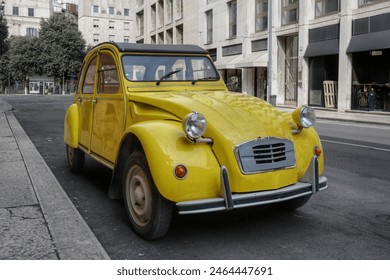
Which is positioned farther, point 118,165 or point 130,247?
point 118,165

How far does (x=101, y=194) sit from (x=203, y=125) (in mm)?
2488

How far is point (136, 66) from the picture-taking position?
204 inches

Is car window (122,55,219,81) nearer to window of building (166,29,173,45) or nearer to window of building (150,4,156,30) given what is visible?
window of building (166,29,173,45)

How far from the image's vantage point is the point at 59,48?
64938mm

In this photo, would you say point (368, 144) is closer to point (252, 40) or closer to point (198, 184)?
point (198, 184)

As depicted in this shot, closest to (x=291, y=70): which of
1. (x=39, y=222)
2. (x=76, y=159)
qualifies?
(x=76, y=159)

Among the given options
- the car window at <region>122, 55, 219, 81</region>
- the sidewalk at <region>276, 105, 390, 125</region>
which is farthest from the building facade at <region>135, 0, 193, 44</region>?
the car window at <region>122, 55, 219, 81</region>

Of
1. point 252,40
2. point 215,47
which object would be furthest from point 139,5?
A: point 252,40

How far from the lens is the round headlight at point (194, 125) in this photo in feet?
12.0

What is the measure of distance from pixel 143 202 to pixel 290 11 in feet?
91.1

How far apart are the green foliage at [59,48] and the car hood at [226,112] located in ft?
210

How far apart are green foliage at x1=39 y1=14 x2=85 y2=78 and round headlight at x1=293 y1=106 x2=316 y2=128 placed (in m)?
64.4

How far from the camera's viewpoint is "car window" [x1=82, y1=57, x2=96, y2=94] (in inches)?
237

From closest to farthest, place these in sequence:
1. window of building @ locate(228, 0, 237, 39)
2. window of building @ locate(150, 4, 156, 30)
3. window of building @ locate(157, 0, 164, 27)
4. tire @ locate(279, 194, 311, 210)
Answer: tire @ locate(279, 194, 311, 210) < window of building @ locate(228, 0, 237, 39) < window of building @ locate(157, 0, 164, 27) < window of building @ locate(150, 4, 156, 30)
